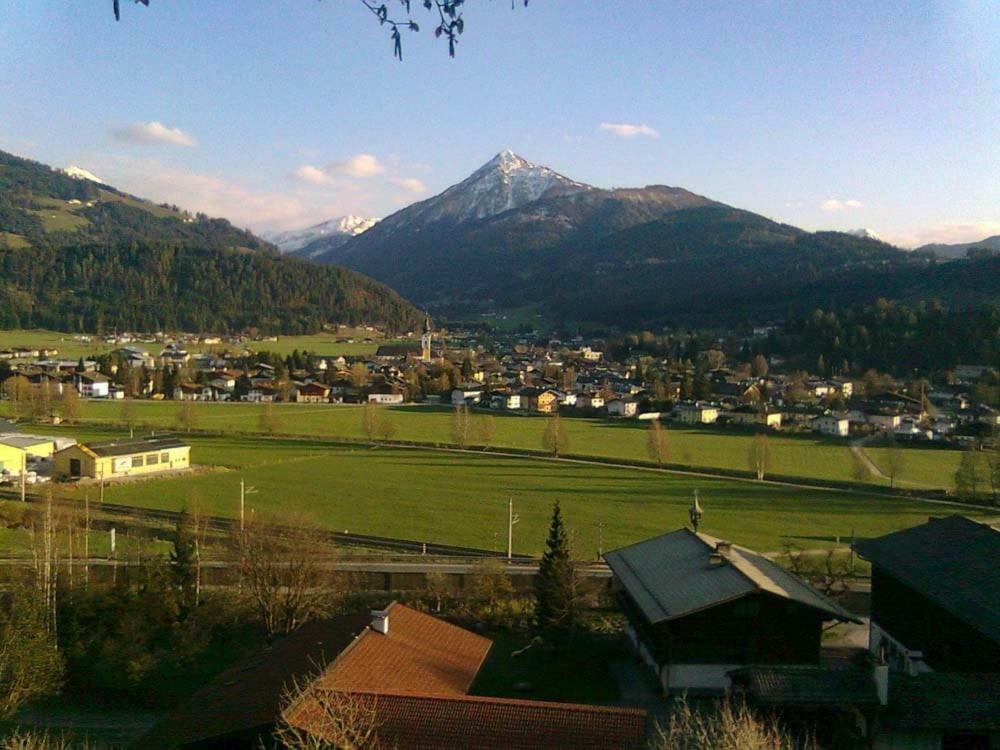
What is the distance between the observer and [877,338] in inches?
1624

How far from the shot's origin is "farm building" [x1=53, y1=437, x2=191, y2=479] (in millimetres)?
24438

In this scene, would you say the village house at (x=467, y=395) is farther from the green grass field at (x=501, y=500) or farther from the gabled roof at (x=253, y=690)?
the gabled roof at (x=253, y=690)

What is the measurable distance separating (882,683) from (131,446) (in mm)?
23945

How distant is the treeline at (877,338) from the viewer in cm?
2159

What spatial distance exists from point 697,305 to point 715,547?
8869 cm

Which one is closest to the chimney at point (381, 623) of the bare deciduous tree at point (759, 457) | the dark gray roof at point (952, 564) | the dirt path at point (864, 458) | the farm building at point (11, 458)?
the dark gray roof at point (952, 564)

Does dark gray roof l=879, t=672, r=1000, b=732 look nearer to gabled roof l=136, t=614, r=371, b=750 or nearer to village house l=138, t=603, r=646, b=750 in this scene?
village house l=138, t=603, r=646, b=750

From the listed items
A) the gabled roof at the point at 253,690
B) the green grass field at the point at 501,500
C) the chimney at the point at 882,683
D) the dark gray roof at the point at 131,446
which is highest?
the chimney at the point at 882,683

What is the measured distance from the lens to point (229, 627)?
1232 cm

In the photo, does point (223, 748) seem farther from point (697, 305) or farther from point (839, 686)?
point (697, 305)

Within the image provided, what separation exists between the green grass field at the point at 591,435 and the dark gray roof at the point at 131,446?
8286 mm

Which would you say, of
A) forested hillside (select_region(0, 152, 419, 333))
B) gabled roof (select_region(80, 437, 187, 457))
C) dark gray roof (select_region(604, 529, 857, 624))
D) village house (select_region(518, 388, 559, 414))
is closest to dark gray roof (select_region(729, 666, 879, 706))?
dark gray roof (select_region(604, 529, 857, 624))

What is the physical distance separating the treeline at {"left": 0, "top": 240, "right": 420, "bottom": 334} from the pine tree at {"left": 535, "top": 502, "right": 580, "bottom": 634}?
285 ft

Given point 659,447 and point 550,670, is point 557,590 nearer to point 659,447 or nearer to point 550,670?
point 550,670
